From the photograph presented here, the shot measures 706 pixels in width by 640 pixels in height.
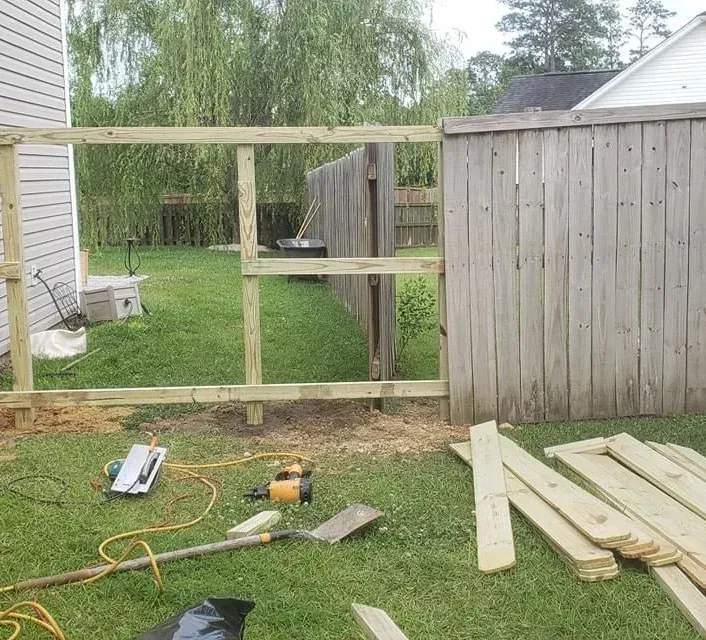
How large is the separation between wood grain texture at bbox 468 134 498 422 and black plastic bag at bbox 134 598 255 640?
2915 millimetres

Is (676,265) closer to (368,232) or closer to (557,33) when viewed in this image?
(368,232)

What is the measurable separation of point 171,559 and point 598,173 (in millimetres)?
3397

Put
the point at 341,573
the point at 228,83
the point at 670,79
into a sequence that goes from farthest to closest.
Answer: the point at 670,79, the point at 228,83, the point at 341,573

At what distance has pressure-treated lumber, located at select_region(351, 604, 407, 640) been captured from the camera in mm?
2564

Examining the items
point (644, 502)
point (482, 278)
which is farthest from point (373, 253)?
point (644, 502)

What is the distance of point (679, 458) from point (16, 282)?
13.1ft

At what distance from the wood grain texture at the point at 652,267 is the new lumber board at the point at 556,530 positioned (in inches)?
62.1

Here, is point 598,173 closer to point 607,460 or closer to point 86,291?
point 607,460

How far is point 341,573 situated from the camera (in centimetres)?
310

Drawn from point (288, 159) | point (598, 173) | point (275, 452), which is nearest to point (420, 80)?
point (288, 159)

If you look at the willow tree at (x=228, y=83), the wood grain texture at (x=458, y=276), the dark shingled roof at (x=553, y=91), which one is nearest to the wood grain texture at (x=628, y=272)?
the wood grain texture at (x=458, y=276)

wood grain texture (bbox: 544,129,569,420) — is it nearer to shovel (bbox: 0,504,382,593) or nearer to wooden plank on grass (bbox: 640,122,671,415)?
wooden plank on grass (bbox: 640,122,671,415)

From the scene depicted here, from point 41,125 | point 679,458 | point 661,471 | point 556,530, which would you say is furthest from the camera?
point 41,125

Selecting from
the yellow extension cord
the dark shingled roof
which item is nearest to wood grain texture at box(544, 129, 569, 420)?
the yellow extension cord
